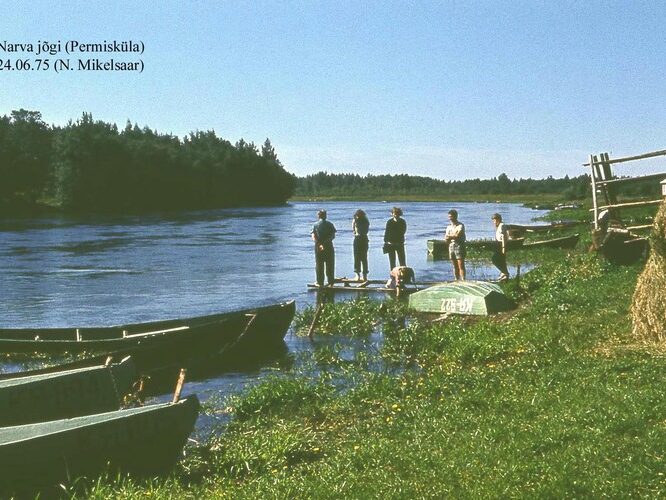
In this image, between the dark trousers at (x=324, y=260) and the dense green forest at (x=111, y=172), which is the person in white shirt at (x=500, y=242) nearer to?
the dark trousers at (x=324, y=260)

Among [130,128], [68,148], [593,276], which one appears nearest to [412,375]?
[593,276]

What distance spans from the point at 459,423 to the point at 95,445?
4.40 meters

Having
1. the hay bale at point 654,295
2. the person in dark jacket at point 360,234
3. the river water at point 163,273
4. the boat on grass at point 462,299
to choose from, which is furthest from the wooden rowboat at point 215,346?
the hay bale at point 654,295

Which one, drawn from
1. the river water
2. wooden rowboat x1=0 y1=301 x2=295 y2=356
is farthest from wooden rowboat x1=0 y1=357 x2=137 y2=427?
wooden rowboat x1=0 y1=301 x2=295 y2=356

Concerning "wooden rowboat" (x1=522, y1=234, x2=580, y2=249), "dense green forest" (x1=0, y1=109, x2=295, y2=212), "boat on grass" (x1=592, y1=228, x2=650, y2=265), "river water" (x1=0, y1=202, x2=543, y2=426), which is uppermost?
"dense green forest" (x1=0, y1=109, x2=295, y2=212)

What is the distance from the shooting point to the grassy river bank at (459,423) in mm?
7379

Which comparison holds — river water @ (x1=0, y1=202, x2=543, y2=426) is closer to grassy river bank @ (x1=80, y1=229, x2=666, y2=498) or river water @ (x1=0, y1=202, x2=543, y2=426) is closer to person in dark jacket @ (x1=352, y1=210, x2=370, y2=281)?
person in dark jacket @ (x1=352, y1=210, x2=370, y2=281)

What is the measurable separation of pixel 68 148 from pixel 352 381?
94.1m

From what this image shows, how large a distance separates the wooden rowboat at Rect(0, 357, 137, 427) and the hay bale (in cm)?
852

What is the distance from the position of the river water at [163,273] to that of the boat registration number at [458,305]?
393 cm

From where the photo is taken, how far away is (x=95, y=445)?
29.0 feet

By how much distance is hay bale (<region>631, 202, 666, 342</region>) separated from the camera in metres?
12.3

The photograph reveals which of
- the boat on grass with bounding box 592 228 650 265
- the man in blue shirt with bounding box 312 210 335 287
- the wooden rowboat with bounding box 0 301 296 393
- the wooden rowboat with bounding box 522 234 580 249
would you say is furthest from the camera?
the wooden rowboat with bounding box 522 234 580 249

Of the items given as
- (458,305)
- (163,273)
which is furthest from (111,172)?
(458,305)
